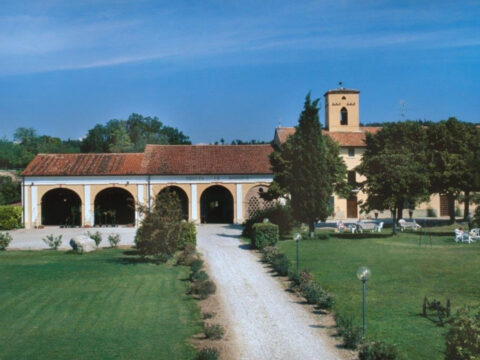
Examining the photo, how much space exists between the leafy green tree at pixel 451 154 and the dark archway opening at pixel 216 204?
16.7 m

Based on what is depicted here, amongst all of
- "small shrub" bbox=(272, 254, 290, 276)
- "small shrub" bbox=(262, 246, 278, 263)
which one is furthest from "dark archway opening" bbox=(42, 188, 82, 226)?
"small shrub" bbox=(272, 254, 290, 276)

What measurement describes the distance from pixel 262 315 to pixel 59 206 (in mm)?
33677

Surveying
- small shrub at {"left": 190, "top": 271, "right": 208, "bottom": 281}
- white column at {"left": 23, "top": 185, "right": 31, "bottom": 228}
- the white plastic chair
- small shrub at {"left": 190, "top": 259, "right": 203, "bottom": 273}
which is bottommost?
small shrub at {"left": 190, "top": 271, "right": 208, "bottom": 281}

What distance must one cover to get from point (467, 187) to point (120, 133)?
57.7 metres

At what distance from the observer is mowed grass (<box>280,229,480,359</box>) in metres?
13.1

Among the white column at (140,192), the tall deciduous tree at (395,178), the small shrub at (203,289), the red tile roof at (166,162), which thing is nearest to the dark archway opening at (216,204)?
the red tile roof at (166,162)

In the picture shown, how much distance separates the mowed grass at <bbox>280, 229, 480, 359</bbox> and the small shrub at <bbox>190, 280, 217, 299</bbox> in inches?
150

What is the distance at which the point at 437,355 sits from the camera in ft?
37.9

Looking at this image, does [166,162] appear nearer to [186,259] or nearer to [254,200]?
[254,200]

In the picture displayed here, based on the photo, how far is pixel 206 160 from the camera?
43.1 m

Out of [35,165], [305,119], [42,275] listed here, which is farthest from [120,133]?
[42,275]

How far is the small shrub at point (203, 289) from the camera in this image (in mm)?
17281

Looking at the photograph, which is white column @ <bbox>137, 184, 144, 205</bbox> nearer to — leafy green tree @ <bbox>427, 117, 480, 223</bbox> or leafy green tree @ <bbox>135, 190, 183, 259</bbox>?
leafy green tree @ <bbox>135, 190, 183, 259</bbox>

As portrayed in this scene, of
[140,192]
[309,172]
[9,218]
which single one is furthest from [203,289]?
[9,218]
